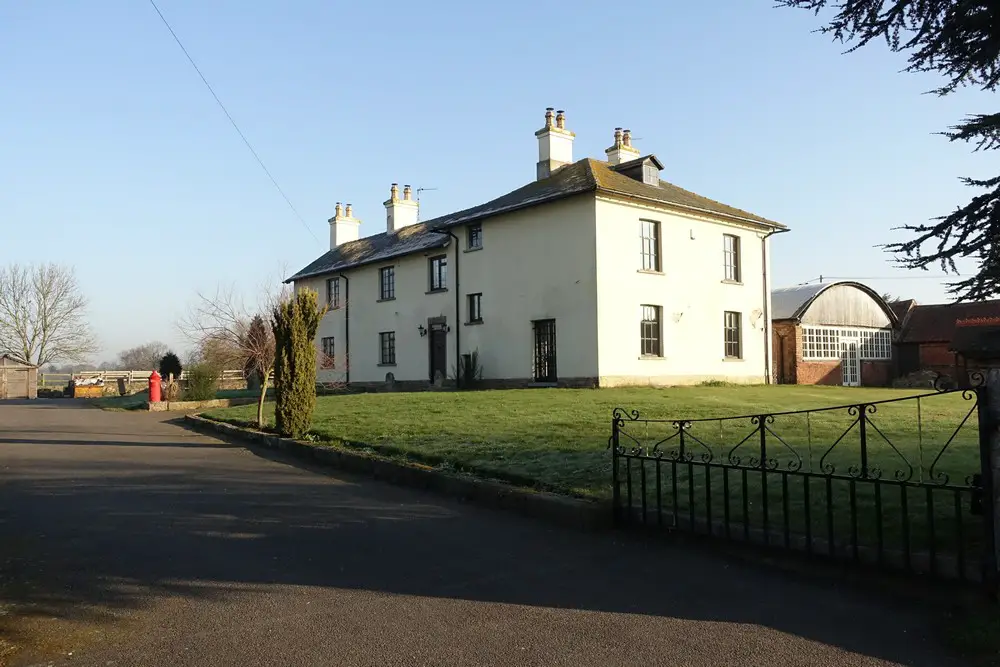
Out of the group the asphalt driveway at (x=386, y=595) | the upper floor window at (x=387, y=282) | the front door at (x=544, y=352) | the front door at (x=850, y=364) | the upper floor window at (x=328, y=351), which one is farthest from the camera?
the upper floor window at (x=328, y=351)

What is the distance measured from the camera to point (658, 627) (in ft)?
14.5

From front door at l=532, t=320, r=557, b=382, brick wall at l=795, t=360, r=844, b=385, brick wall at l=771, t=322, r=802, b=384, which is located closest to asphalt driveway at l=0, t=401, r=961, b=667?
front door at l=532, t=320, r=557, b=382

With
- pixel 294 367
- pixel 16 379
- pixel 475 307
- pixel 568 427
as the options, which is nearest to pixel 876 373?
pixel 475 307

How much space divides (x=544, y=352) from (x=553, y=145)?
7772mm

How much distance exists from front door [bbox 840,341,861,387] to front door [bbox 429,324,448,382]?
16.6 metres

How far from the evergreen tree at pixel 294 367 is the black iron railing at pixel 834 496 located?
6103mm

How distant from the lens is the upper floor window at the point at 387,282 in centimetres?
3198

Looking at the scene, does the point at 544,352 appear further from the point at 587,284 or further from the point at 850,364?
the point at 850,364

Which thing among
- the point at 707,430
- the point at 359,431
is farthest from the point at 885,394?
the point at 359,431

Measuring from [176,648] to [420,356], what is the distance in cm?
2605

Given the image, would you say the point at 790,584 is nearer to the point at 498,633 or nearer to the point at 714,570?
the point at 714,570

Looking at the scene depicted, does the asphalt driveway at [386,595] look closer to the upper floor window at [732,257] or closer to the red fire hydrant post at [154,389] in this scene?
the red fire hydrant post at [154,389]

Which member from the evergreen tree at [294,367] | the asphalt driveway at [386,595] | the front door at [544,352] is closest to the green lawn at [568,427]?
the evergreen tree at [294,367]

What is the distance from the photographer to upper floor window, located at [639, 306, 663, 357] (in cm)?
2466
